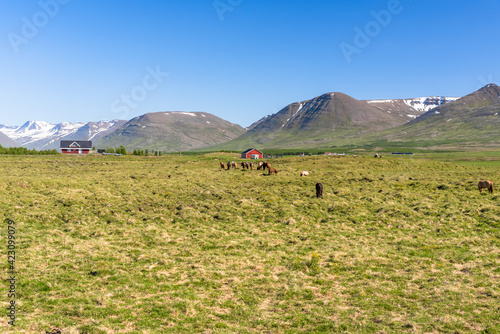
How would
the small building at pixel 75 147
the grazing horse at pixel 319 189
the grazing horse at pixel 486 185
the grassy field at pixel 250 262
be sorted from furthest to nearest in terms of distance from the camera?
the small building at pixel 75 147 < the grazing horse at pixel 486 185 < the grazing horse at pixel 319 189 < the grassy field at pixel 250 262

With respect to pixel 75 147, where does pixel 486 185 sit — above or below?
below

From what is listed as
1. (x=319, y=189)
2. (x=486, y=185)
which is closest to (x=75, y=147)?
(x=319, y=189)

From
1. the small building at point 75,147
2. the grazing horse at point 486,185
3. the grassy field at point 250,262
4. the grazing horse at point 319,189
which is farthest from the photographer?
the small building at point 75,147

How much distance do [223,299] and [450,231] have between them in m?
18.7

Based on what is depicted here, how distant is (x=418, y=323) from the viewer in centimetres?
1125

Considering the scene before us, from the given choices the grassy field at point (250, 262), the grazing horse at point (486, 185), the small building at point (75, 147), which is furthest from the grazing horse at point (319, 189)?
the small building at point (75, 147)

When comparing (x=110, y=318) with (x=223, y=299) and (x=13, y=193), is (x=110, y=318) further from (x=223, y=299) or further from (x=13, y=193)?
(x=13, y=193)

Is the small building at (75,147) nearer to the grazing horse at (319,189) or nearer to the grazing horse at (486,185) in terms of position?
the grazing horse at (319,189)

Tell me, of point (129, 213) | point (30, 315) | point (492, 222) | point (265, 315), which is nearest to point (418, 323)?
point (265, 315)

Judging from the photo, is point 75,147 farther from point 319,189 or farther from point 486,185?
point 486,185

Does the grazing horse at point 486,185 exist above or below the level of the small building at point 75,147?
below

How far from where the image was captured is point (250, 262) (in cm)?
1761

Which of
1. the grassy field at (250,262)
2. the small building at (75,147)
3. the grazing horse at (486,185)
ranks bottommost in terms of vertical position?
the grassy field at (250,262)

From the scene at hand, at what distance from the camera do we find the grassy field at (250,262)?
37.9 ft
